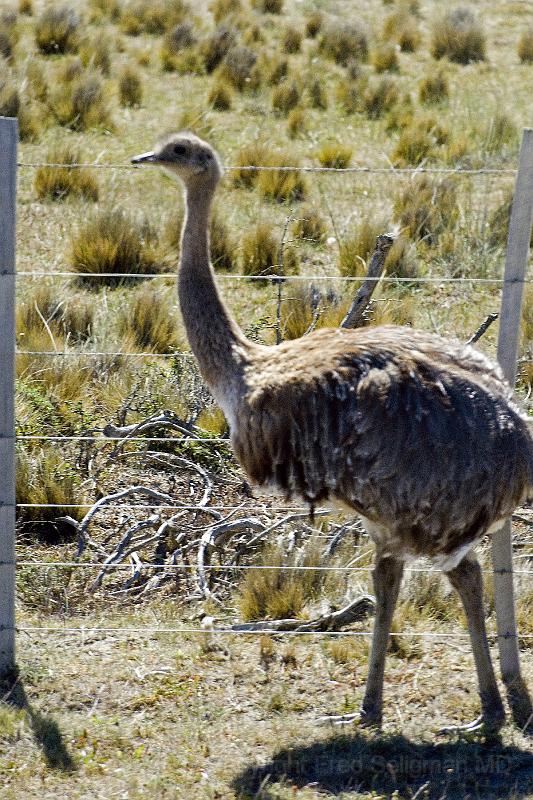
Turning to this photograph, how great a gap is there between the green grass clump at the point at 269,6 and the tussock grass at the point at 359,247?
9977 millimetres

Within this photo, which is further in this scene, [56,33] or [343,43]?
[343,43]

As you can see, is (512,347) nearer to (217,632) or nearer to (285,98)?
(217,632)

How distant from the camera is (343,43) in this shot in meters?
15.6

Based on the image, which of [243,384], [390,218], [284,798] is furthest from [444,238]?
[284,798]

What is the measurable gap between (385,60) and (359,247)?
7.06m

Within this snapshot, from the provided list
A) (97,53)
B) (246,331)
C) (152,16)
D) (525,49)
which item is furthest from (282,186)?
(152,16)

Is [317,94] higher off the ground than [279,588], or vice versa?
[317,94]

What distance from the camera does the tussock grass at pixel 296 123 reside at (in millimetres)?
11922

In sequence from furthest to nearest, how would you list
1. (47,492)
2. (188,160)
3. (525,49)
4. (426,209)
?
(525,49) → (426,209) → (47,492) → (188,160)

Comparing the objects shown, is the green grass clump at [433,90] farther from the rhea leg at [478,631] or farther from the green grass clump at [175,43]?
the rhea leg at [478,631]

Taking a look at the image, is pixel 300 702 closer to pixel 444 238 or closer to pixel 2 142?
pixel 2 142

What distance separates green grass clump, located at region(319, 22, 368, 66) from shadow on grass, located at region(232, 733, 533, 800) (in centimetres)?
1231

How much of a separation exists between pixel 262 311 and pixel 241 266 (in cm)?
96

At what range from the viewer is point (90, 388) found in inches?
266
